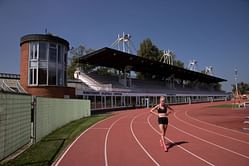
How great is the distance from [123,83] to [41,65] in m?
27.5

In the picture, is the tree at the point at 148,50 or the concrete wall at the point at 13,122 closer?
the concrete wall at the point at 13,122

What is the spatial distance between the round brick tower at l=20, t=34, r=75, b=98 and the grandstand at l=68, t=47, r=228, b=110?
23.4 feet

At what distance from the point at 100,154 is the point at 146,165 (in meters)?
2.16

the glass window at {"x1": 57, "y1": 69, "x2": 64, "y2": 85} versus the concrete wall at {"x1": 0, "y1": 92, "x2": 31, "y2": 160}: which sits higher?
the glass window at {"x1": 57, "y1": 69, "x2": 64, "y2": 85}

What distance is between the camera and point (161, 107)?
10234 millimetres

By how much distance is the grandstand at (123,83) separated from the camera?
4334cm

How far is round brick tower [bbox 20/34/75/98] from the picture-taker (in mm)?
28469

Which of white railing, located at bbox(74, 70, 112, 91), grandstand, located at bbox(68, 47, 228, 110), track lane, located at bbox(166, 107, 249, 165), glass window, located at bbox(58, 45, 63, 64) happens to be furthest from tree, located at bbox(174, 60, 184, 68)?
track lane, located at bbox(166, 107, 249, 165)

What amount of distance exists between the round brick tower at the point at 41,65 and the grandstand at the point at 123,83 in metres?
7.12

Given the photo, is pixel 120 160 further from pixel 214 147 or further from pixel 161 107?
pixel 214 147

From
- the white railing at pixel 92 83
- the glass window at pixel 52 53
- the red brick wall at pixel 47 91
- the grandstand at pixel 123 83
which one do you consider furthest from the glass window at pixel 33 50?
the white railing at pixel 92 83

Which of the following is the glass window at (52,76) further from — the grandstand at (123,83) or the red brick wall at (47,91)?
the grandstand at (123,83)

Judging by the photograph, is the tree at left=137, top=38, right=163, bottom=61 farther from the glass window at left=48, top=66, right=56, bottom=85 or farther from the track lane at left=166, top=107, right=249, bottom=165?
the track lane at left=166, top=107, right=249, bottom=165

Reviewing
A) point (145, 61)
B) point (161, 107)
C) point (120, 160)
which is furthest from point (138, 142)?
point (145, 61)
